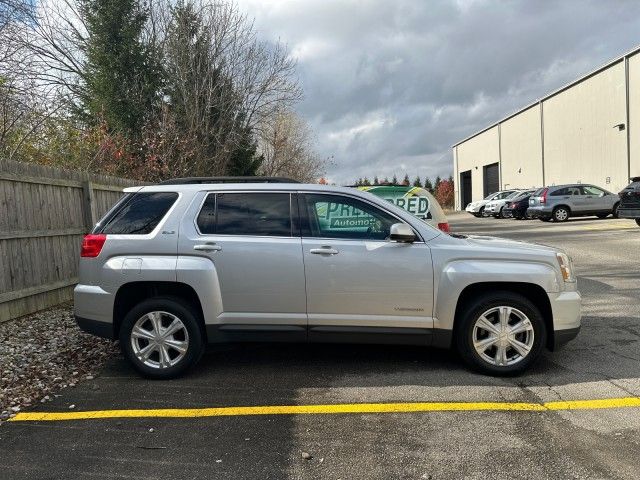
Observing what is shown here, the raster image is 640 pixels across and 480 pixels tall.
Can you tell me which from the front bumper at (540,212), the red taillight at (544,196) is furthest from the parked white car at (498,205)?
the red taillight at (544,196)

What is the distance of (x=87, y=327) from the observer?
196 inches

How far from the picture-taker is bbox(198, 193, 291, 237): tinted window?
488 cm

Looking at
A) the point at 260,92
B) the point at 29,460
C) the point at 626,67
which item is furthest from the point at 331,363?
the point at 626,67

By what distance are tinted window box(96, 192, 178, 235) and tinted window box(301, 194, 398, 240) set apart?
1.31 meters

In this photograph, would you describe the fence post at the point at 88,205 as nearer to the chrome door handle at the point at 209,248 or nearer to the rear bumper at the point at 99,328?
the rear bumper at the point at 99,328

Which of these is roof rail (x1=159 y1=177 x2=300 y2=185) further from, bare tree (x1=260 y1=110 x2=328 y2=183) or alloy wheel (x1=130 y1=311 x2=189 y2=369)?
bare tree (x1=260 y1=110 x2=328 y2=183)

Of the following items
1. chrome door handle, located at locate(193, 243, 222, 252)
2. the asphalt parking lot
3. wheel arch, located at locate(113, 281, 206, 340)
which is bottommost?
the asphalt parking lot

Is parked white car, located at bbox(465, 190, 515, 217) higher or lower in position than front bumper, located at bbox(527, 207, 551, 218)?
higher

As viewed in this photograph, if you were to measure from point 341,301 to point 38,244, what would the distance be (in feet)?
16.6

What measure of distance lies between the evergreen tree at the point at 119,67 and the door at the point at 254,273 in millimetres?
16680

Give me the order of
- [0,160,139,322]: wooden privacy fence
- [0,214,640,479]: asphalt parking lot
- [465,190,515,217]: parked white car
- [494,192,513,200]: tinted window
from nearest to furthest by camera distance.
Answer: [0,214,640,479]: asphalt parking lot, [0,160,139,322]: wooden privacy fence, [494,192,513,200]: tinted window, [465,190,515,217]: parked white car

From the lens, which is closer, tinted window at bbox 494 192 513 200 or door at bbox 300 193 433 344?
door at bbox 300 193 433 344

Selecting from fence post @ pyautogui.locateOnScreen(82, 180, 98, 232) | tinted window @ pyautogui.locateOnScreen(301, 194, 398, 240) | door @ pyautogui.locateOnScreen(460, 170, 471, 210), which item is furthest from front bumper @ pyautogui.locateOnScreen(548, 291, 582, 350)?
door @ pyautogui.locateOnScreen(460, 170, 471, 210)

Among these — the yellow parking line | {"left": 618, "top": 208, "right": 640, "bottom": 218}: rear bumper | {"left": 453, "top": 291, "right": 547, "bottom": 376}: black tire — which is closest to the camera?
the yellow parking line
